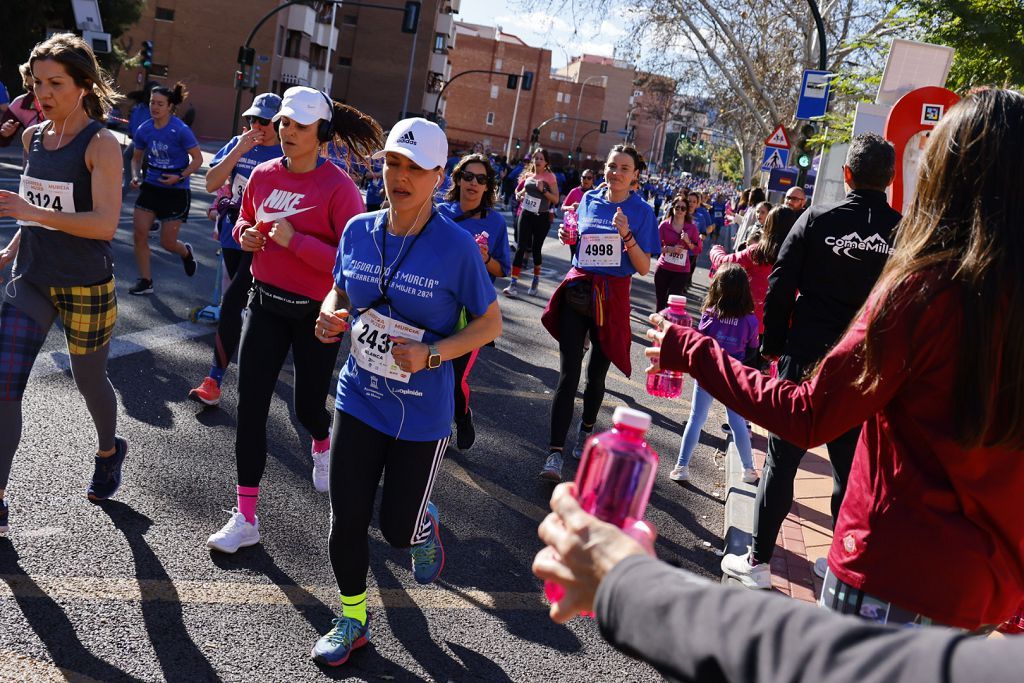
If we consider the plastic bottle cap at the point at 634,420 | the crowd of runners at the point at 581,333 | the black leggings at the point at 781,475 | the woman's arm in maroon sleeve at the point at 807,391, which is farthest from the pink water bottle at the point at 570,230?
the plastic bottle cap at the point at 634,420

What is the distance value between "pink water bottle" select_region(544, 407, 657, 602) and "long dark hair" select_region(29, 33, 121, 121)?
3489 mm

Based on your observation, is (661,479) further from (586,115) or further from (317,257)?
(586,115)

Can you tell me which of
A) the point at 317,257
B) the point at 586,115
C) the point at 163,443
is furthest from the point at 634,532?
the point at 586,115

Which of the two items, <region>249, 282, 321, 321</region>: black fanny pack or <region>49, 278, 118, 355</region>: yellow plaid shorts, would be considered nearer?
<region>49, 278, 118, 355</region>: yellow plaid shorts

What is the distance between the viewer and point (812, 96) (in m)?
16.1

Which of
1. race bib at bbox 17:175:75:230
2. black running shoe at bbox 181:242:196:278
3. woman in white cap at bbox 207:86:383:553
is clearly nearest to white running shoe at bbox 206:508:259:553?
woman in white cap at bbox 207:86:383:553

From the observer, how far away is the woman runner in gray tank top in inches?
164

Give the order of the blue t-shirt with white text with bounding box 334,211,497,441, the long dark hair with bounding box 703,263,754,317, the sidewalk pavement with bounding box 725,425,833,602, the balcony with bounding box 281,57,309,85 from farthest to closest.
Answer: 1. the balcony with bounding box 281,57,309,85
2. the long dark hair with bounding box 703,263,754,317
3. the sidewalk pavement with bounding box 725,425,833,602
4. the blue t-shirt with white text with bounding box 334,211,497,441

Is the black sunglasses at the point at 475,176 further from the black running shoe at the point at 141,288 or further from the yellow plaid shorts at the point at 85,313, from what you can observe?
the black running shoe at the point at 141,288

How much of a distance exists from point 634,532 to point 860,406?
0.84 meters

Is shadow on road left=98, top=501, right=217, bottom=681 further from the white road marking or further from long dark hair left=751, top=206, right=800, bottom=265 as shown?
long dark hair left=751, top=206, right=800, bottom=265

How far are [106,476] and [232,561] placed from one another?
0.83 metres

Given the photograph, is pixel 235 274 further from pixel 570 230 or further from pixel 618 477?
pixel 618 477

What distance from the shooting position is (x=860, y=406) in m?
2.13
